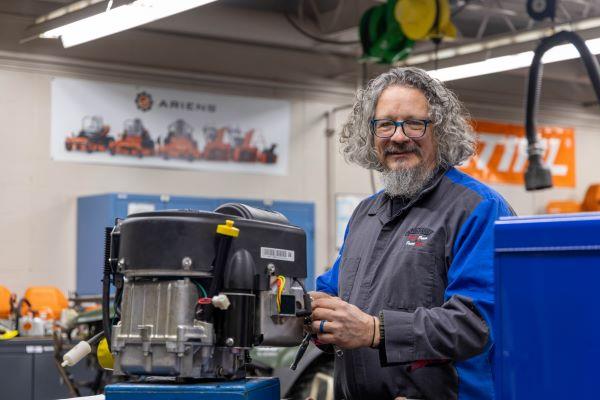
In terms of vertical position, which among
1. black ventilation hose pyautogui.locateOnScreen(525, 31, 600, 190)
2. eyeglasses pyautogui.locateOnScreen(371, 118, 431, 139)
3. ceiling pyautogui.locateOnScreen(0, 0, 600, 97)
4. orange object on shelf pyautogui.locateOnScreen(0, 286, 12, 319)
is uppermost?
ceiling pyautogui.locateOnScreen(0, 0, 600, 97)

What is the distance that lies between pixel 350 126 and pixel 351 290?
1.65 ft

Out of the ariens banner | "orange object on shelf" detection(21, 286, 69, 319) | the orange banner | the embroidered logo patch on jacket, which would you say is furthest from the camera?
the orange banner

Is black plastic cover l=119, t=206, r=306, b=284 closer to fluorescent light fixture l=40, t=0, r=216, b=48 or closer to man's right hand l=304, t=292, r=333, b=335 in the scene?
man's right hand l=304, t=292, r=333, b=335

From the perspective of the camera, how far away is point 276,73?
1116cm

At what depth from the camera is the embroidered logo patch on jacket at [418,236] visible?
233cm

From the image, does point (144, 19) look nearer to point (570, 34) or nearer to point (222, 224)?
point (570, 34)

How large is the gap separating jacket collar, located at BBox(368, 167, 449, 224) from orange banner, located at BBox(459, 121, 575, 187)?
9.64 m

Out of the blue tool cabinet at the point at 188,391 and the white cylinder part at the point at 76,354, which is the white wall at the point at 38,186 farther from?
the blue tool cabinet at the point at 188,391

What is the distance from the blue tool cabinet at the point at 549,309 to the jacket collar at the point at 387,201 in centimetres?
86

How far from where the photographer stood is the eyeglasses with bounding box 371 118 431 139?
247 centimetres

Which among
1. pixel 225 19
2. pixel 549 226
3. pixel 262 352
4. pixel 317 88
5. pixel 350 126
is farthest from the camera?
pixel 317 88

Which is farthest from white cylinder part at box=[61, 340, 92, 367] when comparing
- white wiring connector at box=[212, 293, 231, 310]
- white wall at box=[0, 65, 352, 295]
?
white wall at box=[0, 65, 352, 295]

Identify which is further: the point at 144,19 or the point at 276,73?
the point at 276,73

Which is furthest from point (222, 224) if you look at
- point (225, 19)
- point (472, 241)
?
point (225, 19)
